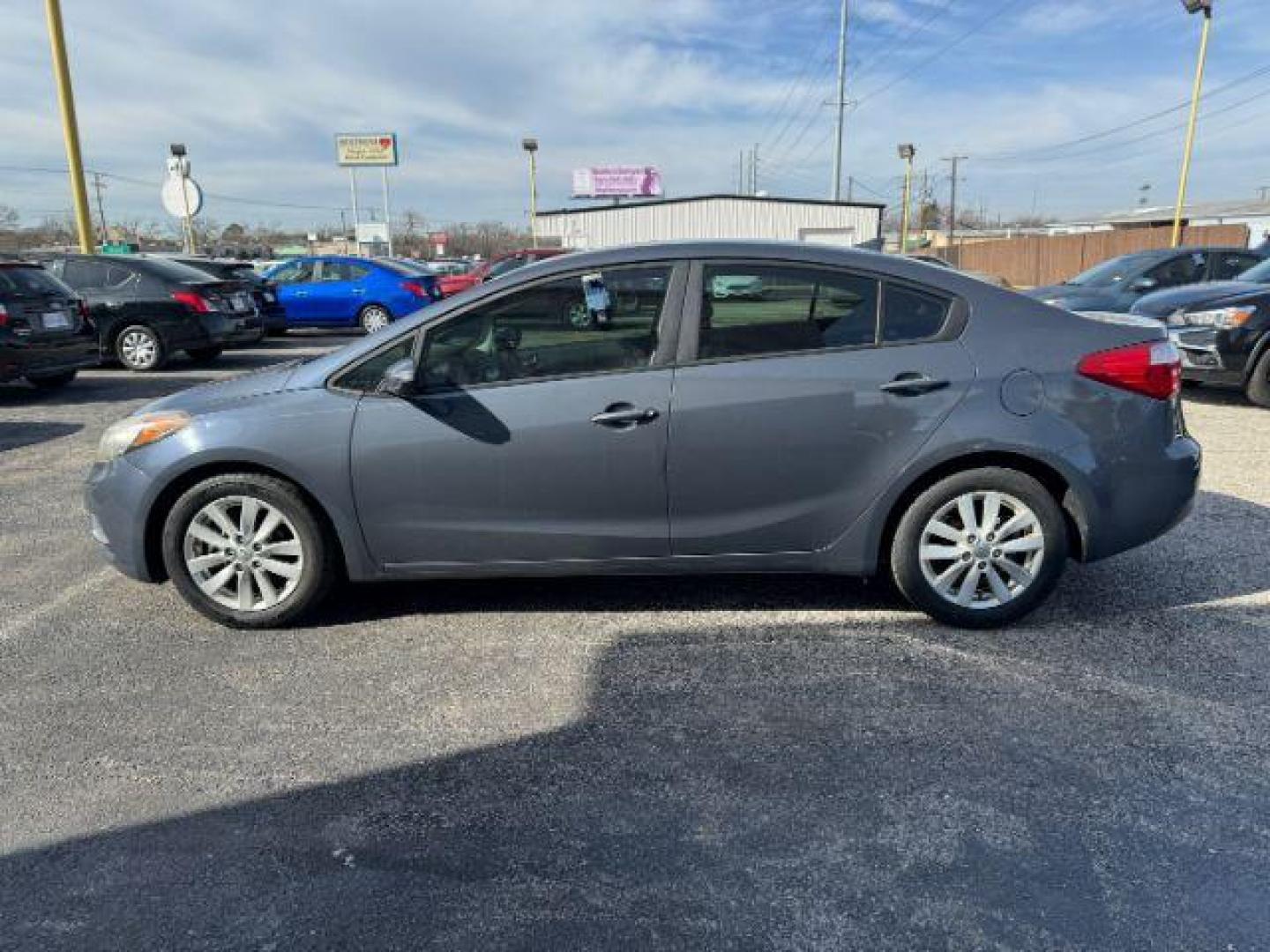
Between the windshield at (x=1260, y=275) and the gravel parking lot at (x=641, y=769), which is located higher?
the windshield at (x=1260, y=275)

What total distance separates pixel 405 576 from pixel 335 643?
0.40 m

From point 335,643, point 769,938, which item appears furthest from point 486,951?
point 335,643

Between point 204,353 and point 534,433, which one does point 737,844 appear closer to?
point 534,433

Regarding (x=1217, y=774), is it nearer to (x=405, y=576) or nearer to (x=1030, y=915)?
(x=1030, y=915)

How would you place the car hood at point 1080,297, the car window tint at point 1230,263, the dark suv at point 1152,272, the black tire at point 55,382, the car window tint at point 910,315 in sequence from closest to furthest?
the car window tint at point 910,315, the black tire at point 55,382, the car hood at point 1080,297, the dark suv at point 1152,272, the car window tint at point 1230,263

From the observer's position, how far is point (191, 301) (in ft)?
37.3

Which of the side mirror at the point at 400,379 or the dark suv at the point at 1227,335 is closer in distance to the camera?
the side mirror at the point at 400,379

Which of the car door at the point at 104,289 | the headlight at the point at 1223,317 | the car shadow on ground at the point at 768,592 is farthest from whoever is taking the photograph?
the car door at the point at 104,289

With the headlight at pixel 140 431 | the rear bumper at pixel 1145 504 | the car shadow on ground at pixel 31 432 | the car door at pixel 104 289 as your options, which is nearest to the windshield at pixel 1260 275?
the rear bumper at pixel 1145 504

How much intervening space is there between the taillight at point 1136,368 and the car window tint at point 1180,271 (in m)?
8.95

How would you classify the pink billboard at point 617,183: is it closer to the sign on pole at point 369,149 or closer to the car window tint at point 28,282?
the sign on pole at point 369,149

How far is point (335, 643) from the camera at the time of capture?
3.67 m

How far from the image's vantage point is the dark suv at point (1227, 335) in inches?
314

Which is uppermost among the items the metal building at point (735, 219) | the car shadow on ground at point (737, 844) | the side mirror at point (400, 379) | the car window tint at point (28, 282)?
the metal building at point (735, 219)
